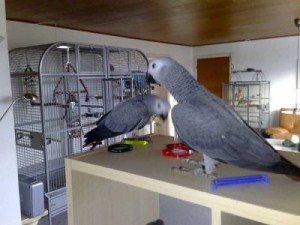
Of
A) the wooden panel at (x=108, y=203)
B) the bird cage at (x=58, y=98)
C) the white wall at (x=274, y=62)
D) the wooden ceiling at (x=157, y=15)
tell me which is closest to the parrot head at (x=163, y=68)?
the wooden panel at (x=108, y=203)

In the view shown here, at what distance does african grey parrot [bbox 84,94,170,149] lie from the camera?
1177 mm

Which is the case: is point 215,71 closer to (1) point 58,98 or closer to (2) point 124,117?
(1) point 58,98

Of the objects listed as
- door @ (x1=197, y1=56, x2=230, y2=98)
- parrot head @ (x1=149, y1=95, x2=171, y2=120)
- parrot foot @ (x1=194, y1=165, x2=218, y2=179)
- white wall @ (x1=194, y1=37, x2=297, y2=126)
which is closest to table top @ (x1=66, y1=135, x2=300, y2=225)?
parrot foot @ (x1=194, y1=165, x2=218, y2=179)

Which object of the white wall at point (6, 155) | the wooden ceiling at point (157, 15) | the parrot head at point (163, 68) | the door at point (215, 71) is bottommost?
the white wall at point (6, 155)

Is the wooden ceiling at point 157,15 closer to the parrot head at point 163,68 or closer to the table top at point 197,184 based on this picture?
the parrot head at point 163,68

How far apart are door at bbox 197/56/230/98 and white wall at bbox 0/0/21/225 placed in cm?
431

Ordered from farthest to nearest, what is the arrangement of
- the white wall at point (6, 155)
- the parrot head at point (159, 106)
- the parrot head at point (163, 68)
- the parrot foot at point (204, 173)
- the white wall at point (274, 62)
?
1. the white wall at point (274, 62)
2. the white wall at point (6, 155)
3. the parrot head at point (159, 106)
4. the parrot head at point (163, 68)
5. the parrot foot at point (204, 173)

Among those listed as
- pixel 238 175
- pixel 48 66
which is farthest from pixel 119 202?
pixel 48 66

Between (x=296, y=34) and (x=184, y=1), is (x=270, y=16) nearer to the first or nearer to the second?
(x=184, y=1)

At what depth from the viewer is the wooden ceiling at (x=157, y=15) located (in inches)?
96.0

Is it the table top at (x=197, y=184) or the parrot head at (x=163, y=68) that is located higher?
the parrot head at (x=163, y=68)

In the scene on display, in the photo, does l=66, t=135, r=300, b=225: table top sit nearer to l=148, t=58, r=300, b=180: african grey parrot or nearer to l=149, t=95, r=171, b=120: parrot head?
l=148, t=58, r=300, b=180: african grey parrot

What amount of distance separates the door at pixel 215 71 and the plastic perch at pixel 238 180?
5037 mm

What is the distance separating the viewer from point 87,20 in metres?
3.06
